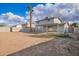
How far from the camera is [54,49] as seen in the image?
3.32 meters

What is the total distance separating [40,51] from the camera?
330cm

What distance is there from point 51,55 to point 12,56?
556 millimetres

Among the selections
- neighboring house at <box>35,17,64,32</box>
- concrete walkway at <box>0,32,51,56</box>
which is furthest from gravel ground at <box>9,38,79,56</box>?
neighboring house at <box>35,17,64,32</box>

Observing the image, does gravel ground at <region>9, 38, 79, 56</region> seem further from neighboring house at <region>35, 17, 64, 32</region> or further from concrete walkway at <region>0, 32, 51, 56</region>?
neighboring house at <region>35, 17, 64, 32</region>

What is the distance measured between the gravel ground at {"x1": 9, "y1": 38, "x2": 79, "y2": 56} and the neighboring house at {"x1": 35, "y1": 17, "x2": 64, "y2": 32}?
175 mm

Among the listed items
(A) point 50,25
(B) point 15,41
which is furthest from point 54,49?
(B) point 15,41

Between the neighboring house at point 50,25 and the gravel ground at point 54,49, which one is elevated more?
the neighboring house at point 50,25

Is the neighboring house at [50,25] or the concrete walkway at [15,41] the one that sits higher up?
the neighboring house at [50,25]

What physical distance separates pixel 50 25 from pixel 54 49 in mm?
354

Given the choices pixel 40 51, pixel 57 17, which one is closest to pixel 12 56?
pixel 40 51

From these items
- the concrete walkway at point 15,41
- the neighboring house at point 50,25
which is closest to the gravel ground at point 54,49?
the concrete walkway at point 15,41

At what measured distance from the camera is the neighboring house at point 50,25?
332 centimetres

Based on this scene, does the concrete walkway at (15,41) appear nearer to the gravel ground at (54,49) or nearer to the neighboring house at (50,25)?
the gravel ground at (54,49)

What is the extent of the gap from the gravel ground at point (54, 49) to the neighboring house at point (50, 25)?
0.18m
